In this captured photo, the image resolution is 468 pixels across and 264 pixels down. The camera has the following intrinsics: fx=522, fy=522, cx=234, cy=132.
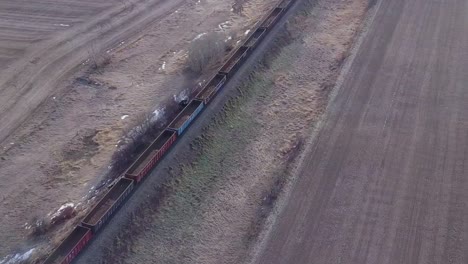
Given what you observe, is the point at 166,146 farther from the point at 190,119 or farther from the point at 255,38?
the point at 255,38

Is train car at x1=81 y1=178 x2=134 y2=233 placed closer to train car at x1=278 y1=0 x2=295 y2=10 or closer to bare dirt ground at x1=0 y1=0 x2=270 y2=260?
bare dirt ground at x1=0 y1=0 x2=270 y2=260

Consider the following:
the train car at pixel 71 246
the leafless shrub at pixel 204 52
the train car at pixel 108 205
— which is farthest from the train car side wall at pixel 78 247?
the leafless shrub at pixel 204 52

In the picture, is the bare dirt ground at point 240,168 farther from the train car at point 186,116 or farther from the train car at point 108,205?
the train car at point 186,116

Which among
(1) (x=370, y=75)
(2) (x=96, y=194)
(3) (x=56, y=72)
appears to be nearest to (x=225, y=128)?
(2) (x=96, y=194)

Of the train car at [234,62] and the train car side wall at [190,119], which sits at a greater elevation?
the train car side wall at [190,119]

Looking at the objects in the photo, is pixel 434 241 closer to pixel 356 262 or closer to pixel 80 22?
pixel 356 262

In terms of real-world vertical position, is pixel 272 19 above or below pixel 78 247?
below

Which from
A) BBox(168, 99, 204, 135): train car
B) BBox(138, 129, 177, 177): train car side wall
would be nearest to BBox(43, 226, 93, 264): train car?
BBox(138, 129, 177, 177): train car side wall

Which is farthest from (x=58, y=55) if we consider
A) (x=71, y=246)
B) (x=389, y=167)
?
(x=389, y=167)
